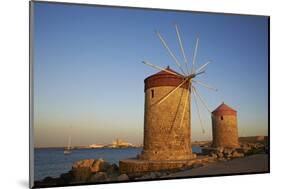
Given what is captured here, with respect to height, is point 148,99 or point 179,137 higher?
point 148,99

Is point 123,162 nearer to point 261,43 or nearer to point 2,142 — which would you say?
point 2,142

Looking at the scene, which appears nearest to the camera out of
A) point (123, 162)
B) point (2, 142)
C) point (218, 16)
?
point (2, 142)

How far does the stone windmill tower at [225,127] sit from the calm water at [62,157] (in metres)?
1.20

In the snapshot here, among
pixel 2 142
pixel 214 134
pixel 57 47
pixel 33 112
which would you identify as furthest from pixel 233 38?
pixel 2 142

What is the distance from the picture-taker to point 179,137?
661cm

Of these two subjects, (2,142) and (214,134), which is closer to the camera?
(2,142)

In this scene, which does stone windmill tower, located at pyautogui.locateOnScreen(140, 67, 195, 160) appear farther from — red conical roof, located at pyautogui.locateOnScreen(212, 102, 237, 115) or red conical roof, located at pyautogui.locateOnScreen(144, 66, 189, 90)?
red conical roof, located at pyautogui.locateOnScreen(212, 102, 237, 115)

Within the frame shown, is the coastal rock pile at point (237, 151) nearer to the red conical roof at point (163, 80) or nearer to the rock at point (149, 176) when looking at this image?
the rock at point (149, 176)

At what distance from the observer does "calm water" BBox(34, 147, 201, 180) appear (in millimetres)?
5957

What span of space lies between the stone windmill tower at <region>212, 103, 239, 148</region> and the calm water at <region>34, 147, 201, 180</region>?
3.94 ft

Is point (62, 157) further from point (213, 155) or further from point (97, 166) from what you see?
point (213, 155)

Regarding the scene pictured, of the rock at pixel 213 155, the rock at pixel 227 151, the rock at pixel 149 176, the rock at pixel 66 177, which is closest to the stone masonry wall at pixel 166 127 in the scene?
the rock at pixel 149 176

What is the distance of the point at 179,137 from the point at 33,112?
1.95 metres

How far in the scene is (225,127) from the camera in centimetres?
684
